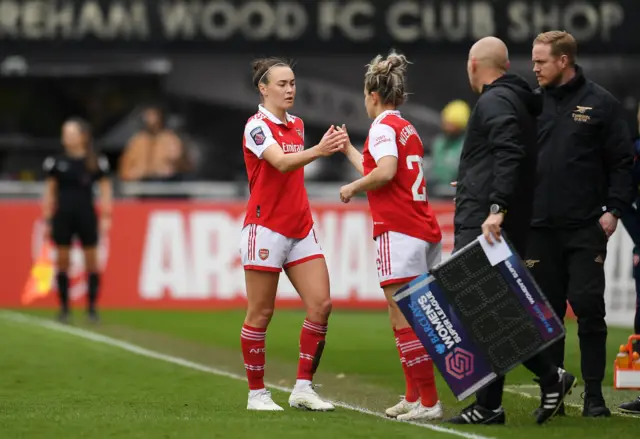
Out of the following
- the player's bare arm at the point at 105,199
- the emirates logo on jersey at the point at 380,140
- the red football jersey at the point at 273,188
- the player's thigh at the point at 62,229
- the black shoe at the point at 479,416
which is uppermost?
the emirates logo on jersey at the point at 380,140

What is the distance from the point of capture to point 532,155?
30.1ft

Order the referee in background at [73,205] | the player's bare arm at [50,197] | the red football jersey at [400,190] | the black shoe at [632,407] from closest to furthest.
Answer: the red football jersey at [400,190]
the black shoe at [632,407]
the referee in background at [73,205]
the player's bare arm at [50,197]

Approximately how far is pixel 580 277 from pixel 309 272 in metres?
1.60

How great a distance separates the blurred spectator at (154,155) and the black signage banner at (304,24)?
3.72 ft

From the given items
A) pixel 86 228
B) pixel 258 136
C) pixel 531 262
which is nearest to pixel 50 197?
pixel 86 228

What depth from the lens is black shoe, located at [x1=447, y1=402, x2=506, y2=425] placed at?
9.16 metres

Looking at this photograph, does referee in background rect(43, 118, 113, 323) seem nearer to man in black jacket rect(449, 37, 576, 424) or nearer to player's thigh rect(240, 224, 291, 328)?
player's thigh rect(240, 224, 291, 328)

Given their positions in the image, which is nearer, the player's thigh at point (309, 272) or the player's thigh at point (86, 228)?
the player's thigh at point (309, 272)

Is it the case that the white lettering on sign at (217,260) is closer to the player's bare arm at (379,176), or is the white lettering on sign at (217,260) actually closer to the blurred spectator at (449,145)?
the blurred spectator at (449,145)

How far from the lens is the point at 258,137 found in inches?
375

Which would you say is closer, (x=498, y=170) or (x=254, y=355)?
(x=498, y=170)

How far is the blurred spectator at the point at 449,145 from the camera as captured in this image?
18.9 m

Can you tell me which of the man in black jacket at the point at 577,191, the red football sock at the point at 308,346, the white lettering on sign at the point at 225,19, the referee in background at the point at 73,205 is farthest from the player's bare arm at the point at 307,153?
the white lettering on sign at the point at 225,19

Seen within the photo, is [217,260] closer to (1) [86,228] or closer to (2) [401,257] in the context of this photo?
(1) [86,228]
